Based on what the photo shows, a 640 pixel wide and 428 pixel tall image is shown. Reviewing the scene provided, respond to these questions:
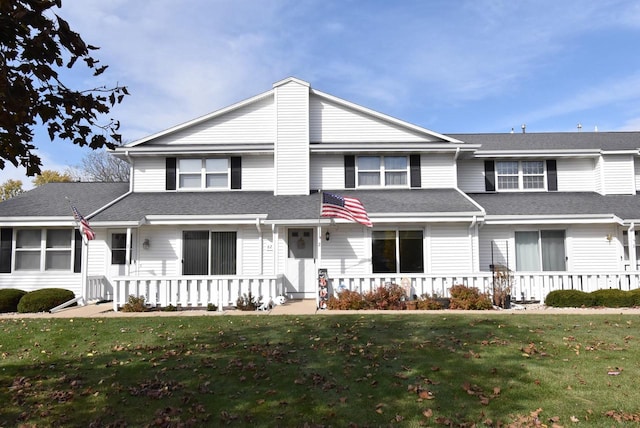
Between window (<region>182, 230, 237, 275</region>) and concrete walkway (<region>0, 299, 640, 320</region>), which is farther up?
window (<region>182, 230, 237, 275</region>)

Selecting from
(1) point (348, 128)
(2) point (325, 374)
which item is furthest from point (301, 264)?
(2) point (325, 374)

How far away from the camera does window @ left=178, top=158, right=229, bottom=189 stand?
17.8 meters

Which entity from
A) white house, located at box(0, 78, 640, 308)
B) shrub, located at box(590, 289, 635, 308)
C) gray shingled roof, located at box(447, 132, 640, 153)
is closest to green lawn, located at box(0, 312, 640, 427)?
shrub, located at box(590, 289, 635, 308)

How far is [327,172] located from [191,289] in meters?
7.13

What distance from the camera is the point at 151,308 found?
1327 centimetres

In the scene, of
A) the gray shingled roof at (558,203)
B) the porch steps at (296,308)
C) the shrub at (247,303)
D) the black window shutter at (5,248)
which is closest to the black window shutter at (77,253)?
the black window shutter at (5,248)

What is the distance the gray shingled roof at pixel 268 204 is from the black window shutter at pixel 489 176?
2326 millimetres

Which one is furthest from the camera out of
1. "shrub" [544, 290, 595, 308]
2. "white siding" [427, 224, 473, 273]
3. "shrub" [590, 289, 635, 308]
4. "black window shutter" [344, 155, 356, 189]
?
"black window shutter" [344, 155, 356, 189]

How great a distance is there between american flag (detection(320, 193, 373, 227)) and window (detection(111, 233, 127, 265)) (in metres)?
7.73

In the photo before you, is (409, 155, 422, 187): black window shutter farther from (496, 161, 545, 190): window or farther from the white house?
(496, 161, 545, 190): window

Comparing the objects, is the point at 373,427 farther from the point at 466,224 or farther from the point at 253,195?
the point at 253,195

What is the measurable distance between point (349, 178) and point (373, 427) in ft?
43.6

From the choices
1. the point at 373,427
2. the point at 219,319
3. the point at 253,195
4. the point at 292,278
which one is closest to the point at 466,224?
the point at 292,278

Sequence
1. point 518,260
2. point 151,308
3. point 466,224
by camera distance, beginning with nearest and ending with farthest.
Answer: point 151,308 → point 466,224 → point 518,260
